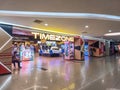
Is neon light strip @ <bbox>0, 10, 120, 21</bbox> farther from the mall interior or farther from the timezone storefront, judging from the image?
the timezone storefront

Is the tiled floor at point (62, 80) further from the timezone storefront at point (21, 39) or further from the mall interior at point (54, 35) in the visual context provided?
the timezone storefront at point (21, 39)

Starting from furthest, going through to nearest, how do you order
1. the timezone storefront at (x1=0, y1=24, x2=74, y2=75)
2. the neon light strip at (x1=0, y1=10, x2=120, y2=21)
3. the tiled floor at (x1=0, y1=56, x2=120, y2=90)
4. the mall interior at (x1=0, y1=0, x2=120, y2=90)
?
the timezone storefront at (x1=0, y1=24, x2=74, y2=75), the neon light strip at (x1=0, y1=10, x2=120, y2=21), the tiled floor at (x1=0, y1=56, x2=120, y2=90), the mall interior at (x1=0, y1=0, x2=120, y2=90)

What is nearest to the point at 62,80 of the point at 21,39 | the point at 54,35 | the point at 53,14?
the point at 53,14

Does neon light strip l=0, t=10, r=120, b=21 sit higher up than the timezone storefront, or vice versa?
neon light strip l=0, t=10, r=120, b=21

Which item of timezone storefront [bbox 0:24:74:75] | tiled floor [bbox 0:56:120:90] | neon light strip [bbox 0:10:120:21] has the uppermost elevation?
neon light strip [bbox 0:10:120:21]

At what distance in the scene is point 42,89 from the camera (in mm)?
5711

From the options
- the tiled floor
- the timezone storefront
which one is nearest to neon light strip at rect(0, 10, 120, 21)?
the timezone storefront

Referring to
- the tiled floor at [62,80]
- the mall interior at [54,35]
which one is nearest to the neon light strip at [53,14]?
the mall interior at [54,35]

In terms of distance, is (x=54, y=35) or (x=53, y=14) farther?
(x=54, y=35)

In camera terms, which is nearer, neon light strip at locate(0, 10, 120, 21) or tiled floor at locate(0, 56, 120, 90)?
tiled floor at locate(0, 56, 120, 90)

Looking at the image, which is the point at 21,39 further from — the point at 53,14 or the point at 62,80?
the point at 62,80

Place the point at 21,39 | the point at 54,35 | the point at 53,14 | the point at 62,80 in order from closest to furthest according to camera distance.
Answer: the point at 53,14 < the point at 62,80 < the point at 54,35 < the point at 21,39

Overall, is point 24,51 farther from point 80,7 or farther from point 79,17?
point 80,7

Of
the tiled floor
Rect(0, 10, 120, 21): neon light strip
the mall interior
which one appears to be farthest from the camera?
Rect(0, 10, 120, 21): neon light strip
